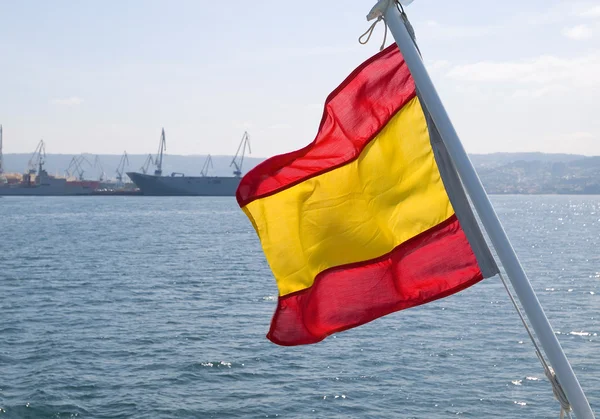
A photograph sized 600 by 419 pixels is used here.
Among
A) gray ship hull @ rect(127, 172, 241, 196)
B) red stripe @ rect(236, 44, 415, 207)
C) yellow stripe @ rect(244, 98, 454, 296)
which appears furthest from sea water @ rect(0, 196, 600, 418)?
gray ship hull @ rect(127, 172, 241, 196)

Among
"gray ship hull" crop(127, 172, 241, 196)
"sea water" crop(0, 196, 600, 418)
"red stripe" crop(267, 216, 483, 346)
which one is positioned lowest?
"sea water" crop(0, 196, 600, 418)

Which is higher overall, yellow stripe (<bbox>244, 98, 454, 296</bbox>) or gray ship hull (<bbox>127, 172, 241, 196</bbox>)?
gray ship hull (<bbox>127, 172, 241, 196</bbox>)

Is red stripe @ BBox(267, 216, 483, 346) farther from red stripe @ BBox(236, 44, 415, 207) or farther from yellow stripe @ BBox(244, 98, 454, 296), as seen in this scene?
red stripe @ BBox(236, 44, 415, 207)

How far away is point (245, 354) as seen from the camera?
22797 millimetres

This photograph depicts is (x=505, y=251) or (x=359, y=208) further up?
(x=359, y=208)

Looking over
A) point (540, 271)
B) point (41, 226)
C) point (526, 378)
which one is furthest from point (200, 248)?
point (526, 378)

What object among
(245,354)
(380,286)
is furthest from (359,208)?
(245,354)

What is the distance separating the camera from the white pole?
3.97 meters

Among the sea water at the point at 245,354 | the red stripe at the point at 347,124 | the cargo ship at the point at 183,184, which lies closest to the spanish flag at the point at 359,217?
the red stripe at the point at 347,124

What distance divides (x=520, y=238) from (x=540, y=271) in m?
29.8

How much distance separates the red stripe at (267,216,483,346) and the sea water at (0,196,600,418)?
39.8 feet

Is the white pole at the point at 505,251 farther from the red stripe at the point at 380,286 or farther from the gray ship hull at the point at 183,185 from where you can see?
the gray ship hull at the point at 183,185

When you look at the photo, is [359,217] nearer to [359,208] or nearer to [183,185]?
[359,208]

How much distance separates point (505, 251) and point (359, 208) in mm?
1573
